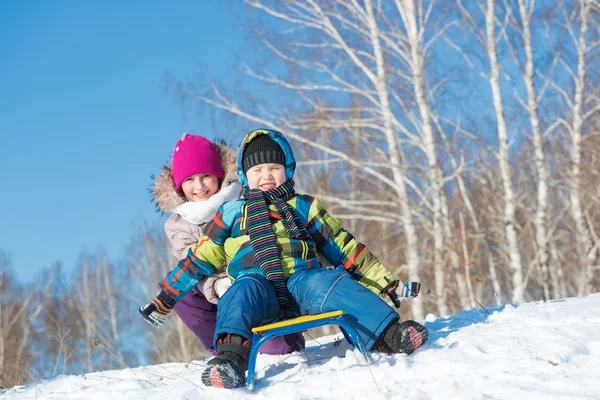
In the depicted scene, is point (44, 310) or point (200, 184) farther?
point (44, 310)

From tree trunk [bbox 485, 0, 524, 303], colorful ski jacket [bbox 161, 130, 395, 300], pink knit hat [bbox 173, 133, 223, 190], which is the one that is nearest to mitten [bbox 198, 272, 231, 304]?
colorful ski jacket [bbox 161, 130, 395, 300]

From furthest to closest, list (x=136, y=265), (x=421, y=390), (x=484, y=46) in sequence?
(x=136, y=265) → (x=484, y=46) → (x=421, y=390)

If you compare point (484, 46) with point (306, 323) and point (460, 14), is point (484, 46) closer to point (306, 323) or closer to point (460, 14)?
point (460, 14)

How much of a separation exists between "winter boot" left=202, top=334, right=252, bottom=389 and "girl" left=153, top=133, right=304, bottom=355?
855mm

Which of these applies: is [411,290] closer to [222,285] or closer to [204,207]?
[222,285]

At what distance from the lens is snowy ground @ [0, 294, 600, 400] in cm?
239

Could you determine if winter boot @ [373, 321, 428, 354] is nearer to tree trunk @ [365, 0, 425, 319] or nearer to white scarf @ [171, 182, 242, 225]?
white scarf @ [171, 182, 242, 225]

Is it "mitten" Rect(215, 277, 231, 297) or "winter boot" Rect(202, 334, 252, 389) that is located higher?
"mitten" Rect(215, 277, 231, 297)

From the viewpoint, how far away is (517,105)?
1116 cm

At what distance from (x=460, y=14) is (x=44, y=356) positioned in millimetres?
19596

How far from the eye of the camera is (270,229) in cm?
324

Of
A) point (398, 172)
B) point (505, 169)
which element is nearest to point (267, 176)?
point (398, 172)

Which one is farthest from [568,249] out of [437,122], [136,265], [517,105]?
[136,265]

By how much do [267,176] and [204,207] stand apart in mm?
500
